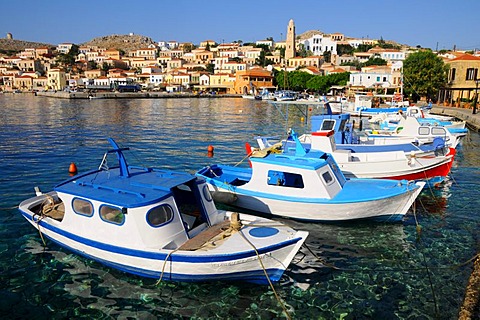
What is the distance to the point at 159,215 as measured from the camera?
9352 mm

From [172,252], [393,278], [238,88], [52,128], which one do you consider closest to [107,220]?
[172,252]

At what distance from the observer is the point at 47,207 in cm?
1209

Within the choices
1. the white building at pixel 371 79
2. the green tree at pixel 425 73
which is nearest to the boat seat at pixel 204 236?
the green tree at pixel 425 73

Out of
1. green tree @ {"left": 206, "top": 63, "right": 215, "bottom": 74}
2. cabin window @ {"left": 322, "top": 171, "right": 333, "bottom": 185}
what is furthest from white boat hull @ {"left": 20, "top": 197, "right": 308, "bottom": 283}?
green tree @ {"left": 206, "top": 63, "right": 215, "bottom": 74}

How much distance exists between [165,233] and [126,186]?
6.30ft

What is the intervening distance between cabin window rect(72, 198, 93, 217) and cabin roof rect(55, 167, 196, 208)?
0.85 feet

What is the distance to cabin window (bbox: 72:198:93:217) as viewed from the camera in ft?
33.1

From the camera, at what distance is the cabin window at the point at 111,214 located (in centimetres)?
971

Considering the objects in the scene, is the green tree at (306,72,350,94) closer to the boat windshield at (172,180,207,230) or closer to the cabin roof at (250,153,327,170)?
the cabin roof at (250,153,327,170)

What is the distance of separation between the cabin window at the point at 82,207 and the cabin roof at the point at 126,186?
0.26m

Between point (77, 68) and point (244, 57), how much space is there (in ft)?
273

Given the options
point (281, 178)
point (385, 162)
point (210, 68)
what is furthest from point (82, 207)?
point (210, 68)

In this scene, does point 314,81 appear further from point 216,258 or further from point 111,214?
point 216,258

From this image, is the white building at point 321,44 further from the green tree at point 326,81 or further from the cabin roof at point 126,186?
the cabin roof at point 126,186
